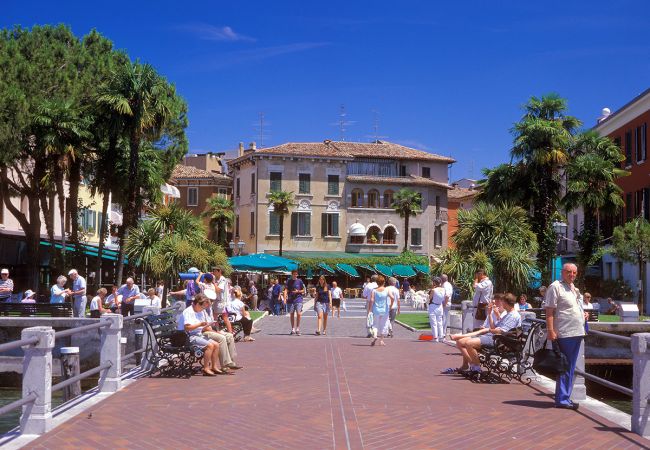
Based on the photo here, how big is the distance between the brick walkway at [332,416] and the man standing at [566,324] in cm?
30

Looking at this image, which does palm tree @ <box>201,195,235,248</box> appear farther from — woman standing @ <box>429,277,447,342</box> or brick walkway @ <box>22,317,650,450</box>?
brick walkway @ <box>22,317,650,450</box>

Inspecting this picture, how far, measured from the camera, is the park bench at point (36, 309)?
2219cm

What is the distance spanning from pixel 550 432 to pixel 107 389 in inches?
223

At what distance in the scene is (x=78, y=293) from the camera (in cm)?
2252

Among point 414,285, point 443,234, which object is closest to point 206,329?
point 414,285

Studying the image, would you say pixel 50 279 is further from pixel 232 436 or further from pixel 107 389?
pixel 232 436

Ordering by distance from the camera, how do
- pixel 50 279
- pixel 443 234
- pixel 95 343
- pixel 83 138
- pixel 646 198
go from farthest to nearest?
1. pixel 443 234
2. pixel 50 279
3. pixel 646 198
4. pixel 83 138
5. pixel 95 343

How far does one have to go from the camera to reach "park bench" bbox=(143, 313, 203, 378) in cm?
1322

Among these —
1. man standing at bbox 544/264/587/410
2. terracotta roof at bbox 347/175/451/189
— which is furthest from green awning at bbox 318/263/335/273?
man standing at bbox 544/264/587/410

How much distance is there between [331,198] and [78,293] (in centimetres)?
4949

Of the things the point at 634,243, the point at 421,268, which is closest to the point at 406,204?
the point at 421,268

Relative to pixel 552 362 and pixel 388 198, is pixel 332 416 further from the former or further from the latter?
pixel 388 198

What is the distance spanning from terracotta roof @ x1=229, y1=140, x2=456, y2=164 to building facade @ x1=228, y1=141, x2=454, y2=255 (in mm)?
81

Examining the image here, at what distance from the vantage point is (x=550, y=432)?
874 centimetres
